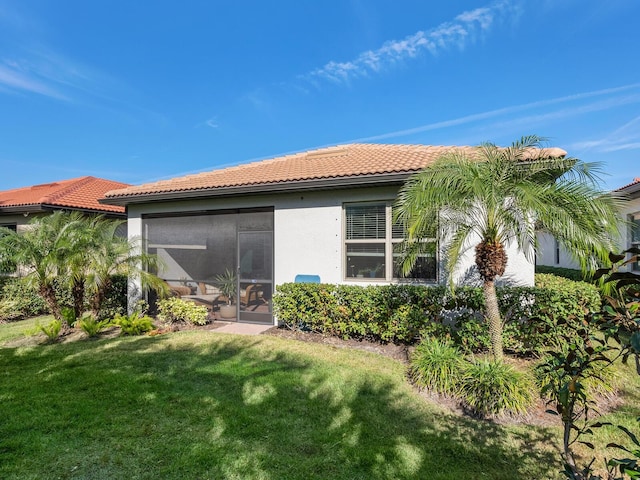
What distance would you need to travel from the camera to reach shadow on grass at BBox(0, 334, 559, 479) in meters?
3.10

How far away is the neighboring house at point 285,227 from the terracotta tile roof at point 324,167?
0.04 meters

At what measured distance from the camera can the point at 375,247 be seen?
25.9 ft

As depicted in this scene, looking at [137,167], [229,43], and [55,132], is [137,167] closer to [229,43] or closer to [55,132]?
[55,132]

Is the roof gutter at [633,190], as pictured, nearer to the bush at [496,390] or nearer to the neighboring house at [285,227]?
the neighboring house at [285,227]

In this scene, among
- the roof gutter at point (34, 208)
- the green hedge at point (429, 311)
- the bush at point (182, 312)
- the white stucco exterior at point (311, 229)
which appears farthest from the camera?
the roof gutter at point (34, 208)

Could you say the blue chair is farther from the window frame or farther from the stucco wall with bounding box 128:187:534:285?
the window frame

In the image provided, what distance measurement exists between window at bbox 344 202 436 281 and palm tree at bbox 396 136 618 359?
6.56ft

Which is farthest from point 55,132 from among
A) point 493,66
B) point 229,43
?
point 493,66

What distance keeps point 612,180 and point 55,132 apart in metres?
21.4

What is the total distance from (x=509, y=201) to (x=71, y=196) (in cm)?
1632

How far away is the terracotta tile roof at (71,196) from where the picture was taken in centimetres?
1248

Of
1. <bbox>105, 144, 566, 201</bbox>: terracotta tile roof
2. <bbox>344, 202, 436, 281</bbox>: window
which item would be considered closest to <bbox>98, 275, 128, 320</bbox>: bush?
<bbox>105, 144, 566, 201</bbox>: terracotta tile roof

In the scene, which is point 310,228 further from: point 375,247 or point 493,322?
point 493,322

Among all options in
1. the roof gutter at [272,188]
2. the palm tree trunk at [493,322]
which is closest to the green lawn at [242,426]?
the palm tree trunk at [493,322]
